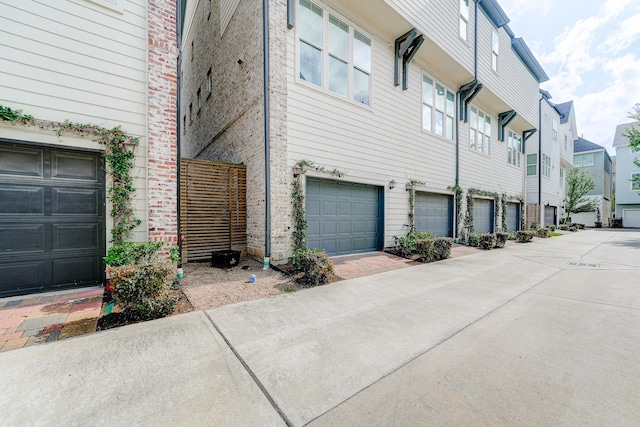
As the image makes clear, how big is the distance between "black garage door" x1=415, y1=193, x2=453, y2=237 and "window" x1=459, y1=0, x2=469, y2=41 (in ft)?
21.5

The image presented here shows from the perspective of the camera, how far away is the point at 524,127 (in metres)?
16.8

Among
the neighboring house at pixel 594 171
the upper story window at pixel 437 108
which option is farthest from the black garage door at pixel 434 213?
the neighboring house at pixel 594 171

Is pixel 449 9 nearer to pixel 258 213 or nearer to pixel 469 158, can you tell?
pixel 469 158

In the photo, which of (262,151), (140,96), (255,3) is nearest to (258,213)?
(262,151)

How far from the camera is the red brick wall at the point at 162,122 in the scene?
4723 millimetres

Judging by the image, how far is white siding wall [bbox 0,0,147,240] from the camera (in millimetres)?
3791

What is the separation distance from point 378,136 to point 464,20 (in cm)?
729

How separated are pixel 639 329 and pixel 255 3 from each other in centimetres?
976

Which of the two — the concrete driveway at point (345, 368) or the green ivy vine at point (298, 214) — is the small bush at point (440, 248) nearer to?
the concrete driveway at point (345, 368)

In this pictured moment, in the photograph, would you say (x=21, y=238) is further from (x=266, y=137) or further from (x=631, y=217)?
(x=631, y=217)

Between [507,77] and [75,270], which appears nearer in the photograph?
[75,270]

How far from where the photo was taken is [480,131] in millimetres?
13156

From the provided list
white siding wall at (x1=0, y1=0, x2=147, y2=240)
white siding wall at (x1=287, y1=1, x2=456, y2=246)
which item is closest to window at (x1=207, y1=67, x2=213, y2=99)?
white siding wall at (x1=287, y1=1, x2=456, y2=246)

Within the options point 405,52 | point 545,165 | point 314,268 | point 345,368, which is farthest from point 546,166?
point 345,368
